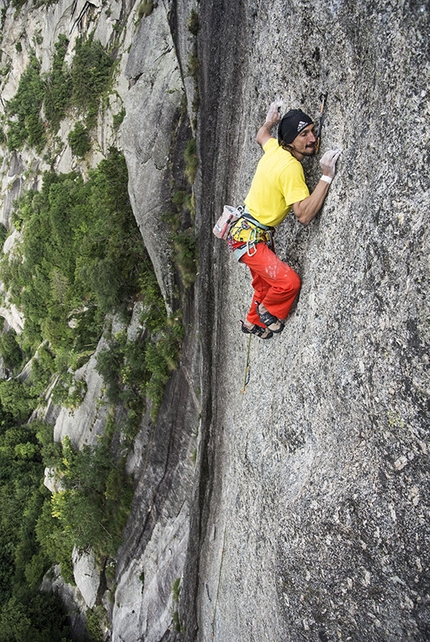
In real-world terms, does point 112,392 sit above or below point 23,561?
above

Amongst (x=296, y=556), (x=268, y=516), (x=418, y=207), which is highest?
(x=418, y=207)

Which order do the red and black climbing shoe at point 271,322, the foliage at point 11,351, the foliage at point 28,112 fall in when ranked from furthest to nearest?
the foliage at point 11,351 < the foliage at point 28,112 < the red and black climbing shoe at point 271,322

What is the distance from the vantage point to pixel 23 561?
67.1 feet

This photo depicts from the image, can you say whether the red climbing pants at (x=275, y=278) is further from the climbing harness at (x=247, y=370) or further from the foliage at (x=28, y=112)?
the foliage at (x=28, y=112)

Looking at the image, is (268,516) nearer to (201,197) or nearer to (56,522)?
(201,197)

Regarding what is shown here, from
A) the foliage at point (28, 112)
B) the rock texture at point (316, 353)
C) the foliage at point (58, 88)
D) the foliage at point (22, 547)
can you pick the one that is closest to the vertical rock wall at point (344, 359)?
the rock texture at point (316, 353)

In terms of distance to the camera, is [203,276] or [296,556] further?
[203,276]

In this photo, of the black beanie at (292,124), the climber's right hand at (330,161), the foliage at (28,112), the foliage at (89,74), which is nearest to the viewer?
the climber's right hand at (330,161)

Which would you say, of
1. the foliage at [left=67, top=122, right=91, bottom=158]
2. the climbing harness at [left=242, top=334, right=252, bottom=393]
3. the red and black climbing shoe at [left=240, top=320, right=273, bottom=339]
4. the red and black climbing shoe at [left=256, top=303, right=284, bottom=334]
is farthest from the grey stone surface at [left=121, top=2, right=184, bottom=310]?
the foliage at [left=67, top=122, right=91, bottom=158]

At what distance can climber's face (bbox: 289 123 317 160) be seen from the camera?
16.1 feet

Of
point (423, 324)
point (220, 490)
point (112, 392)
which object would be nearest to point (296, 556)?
point (423, 324)

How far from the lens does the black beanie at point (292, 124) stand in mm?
4832

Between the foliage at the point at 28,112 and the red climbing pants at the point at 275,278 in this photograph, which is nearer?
the red climbing pants at the point at 275,278

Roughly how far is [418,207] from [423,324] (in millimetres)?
1002
